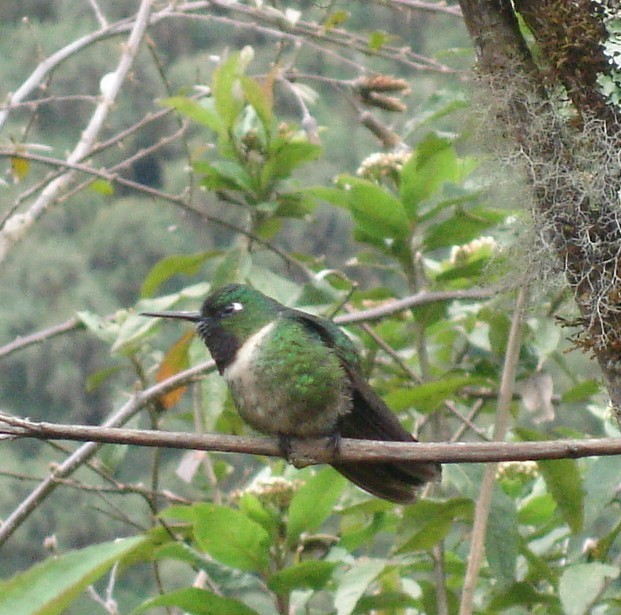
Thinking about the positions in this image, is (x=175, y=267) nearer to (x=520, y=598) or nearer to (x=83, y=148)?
(x=83, y=148)

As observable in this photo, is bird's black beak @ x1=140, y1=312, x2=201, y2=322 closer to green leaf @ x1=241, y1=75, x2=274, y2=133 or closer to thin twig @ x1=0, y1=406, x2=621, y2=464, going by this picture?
green leaf @ x1=241, y1=75, x2=274, y2=133

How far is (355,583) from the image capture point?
2297 millimetres

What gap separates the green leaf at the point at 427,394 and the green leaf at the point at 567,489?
0.87ft

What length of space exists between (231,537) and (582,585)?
28.8 inches

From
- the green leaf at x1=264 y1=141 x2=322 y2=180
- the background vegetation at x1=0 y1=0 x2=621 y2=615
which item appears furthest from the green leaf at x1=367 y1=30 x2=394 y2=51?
the green leaf at x1=264 y1=141 x2=322 y2=180

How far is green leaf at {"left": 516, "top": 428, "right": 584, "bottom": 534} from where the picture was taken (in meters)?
2.55

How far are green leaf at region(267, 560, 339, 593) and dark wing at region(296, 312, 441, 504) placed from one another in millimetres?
191

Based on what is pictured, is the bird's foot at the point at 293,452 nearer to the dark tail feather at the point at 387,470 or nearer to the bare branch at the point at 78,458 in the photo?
the dark tail feather at the point at 387,470

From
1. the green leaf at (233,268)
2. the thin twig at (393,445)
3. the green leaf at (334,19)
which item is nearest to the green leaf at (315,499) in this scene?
the thin twig at (393,445)

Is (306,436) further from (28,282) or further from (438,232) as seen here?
(28,282)

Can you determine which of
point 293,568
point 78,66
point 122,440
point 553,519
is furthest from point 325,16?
point 78,66

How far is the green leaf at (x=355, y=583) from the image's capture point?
2236 mm

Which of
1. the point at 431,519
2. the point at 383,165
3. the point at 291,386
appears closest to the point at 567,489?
the point at 431,519

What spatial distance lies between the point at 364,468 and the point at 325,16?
6.31 ft
